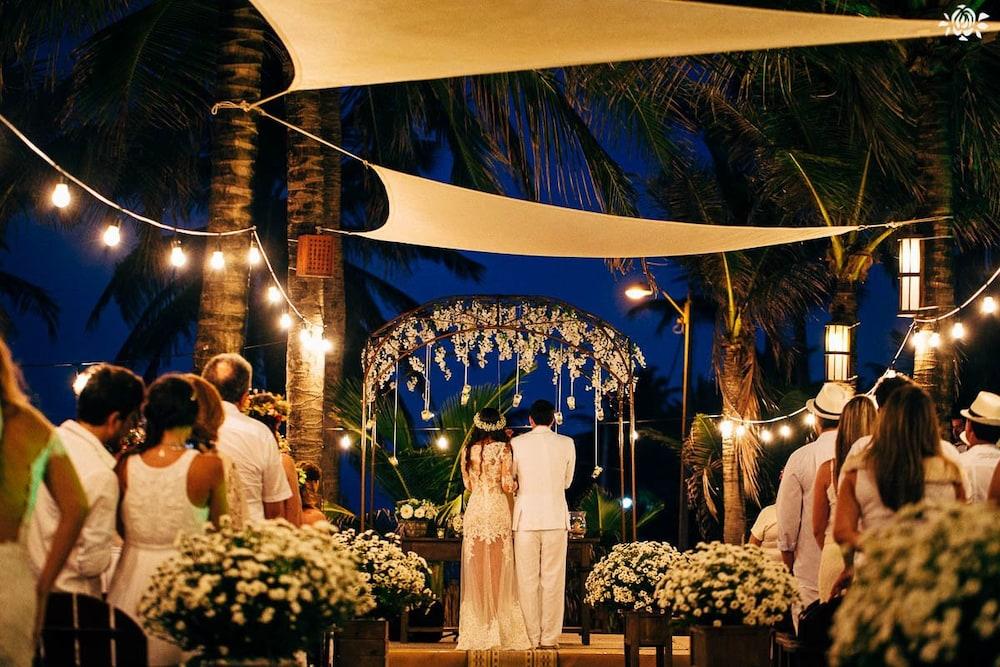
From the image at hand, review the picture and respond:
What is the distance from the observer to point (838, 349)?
15.2 meters

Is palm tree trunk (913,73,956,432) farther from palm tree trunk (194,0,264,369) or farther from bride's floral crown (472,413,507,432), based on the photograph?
palm tree trunk (194,0,264,369)

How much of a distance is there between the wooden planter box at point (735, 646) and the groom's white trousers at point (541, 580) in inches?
202

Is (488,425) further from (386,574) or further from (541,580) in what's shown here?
(386,574)

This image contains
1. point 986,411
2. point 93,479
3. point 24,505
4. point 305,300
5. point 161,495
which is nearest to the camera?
point 24,505

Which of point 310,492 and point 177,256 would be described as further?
point 177,256

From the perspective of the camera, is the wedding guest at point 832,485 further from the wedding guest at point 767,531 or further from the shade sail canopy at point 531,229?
the shade sail canopy at point 531,229

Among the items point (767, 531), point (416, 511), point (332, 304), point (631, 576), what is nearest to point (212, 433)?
point (767, 531)

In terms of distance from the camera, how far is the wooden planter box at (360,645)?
8.20 metres

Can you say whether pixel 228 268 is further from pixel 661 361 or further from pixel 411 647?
pixel 661 361

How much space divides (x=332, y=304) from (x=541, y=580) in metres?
6.82

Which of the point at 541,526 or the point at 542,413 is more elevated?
the point at 542,413

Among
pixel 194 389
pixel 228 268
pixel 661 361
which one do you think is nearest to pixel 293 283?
pixel 228 268

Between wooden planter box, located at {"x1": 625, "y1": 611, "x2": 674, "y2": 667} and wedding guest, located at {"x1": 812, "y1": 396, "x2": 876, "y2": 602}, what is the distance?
3.03 m

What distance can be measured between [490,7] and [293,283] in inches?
216
